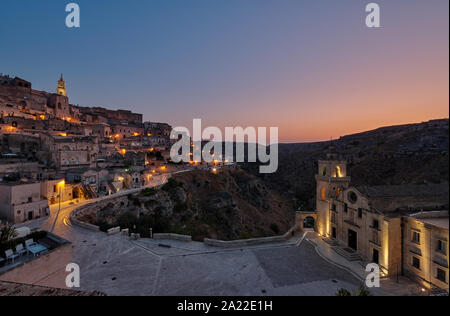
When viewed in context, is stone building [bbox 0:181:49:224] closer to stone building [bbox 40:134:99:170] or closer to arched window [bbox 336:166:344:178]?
stone building [bbox 40:134:99:170]

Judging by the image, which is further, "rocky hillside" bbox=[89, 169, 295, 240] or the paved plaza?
"rocky hillside" bbox=[89, 169, 295, 240]

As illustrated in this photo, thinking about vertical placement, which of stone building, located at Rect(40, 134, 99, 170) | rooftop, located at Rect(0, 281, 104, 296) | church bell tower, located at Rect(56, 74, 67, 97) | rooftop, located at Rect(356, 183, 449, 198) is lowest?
rooftop, located at Rect(0, 281, 104, 296)

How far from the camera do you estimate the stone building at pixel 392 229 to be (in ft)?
44.5

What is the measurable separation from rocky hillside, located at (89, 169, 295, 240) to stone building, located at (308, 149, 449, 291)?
24569mm

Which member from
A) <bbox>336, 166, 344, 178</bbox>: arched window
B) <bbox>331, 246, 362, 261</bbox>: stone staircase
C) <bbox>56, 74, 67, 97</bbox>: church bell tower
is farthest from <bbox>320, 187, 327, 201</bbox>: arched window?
<bbox>56, 74, 67, 97</bbox>: church bell tower

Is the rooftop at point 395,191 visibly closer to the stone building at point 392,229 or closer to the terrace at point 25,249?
the stone building at point 392,229

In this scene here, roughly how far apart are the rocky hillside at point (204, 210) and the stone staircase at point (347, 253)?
24.2 metres

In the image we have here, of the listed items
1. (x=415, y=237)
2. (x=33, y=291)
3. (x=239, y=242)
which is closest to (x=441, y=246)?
(x=415, y=237)

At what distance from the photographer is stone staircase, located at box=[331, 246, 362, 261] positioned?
723 inches

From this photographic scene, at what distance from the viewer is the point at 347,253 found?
1881 cm

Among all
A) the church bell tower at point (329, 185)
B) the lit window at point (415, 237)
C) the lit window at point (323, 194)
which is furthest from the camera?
the lit window at point (323, 194)

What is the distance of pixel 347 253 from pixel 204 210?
35.2 meters

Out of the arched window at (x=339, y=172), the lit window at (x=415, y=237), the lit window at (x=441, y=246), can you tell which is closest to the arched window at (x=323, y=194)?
the arched window at (x=339, y=172)
